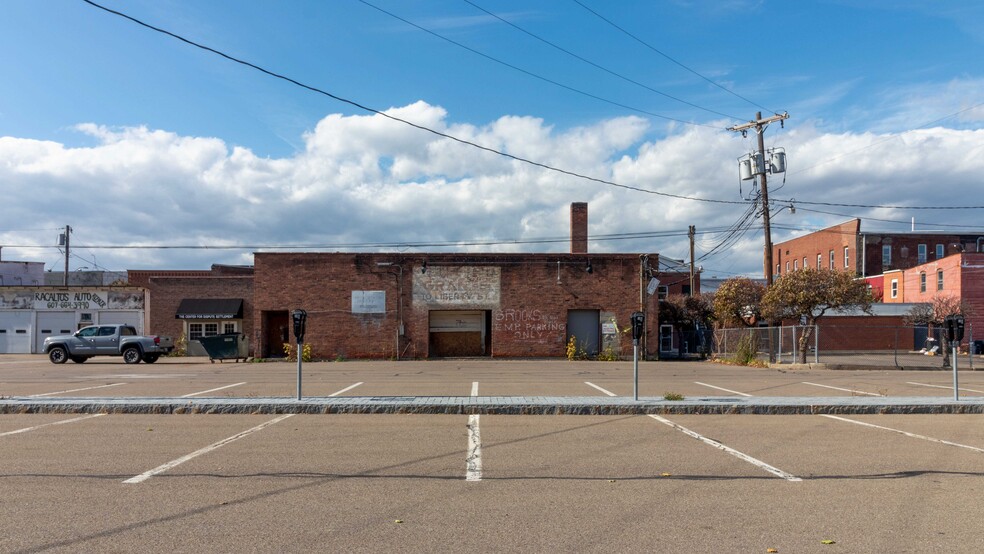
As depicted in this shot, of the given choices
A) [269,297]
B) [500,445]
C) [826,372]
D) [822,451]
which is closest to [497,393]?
[500,445]

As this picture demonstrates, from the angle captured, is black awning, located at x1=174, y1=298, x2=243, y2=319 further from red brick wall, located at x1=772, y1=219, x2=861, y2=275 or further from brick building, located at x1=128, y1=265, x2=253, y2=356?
red brick wall, located at x1=772, y1=219, x2=861, y2=275

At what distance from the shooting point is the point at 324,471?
8.48 m

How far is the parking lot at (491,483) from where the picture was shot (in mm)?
6000

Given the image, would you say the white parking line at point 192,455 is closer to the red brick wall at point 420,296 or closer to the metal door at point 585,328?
the red brick wall at point 420,296

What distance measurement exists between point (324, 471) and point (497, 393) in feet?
29.0

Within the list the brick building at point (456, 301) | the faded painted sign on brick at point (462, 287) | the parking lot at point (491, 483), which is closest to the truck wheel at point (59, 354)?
the brick building at point (456, 301)

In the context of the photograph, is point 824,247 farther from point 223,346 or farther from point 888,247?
point 223,346

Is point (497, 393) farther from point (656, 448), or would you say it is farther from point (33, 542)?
point (33, 542)

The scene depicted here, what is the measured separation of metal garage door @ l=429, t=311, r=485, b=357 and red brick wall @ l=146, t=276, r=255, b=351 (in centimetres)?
1138

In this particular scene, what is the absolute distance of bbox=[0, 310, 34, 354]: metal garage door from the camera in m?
44.8

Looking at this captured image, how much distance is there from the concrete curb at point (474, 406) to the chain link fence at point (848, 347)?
53.1ft

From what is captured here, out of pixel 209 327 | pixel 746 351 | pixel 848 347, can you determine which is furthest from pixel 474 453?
pixel 848 347

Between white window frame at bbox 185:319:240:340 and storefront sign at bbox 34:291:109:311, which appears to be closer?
white window frame at bbox 185:319:240:340

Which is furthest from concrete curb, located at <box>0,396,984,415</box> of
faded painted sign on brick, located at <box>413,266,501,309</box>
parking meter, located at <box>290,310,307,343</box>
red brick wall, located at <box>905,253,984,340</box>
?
red brick wall, located at <box>905,253,984,340</box>
